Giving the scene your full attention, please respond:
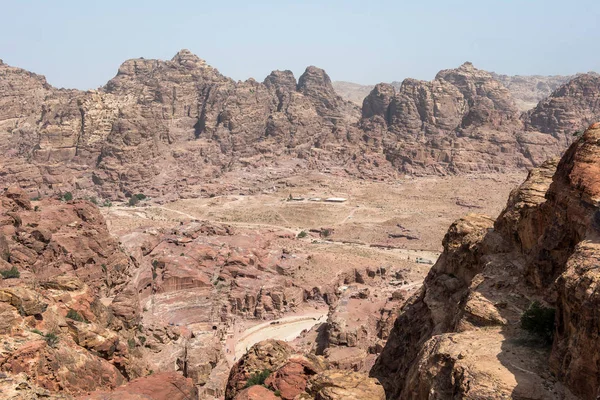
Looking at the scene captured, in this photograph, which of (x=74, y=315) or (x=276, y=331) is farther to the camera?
(x=276, y=331)

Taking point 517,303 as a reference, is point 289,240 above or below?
below

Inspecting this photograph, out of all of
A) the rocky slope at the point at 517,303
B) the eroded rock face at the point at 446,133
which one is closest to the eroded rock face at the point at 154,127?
the eroded rock face at the point at 446,133

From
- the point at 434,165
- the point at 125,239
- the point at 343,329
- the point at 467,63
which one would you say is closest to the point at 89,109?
the point at 125,239

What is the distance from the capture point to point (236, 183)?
121312mm

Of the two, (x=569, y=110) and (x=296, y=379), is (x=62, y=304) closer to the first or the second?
(x=296, y=379)

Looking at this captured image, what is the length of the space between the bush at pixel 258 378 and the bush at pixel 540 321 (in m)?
13.1

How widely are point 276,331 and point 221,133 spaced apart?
96.4 metres

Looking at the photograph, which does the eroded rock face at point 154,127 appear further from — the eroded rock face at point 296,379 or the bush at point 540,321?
the bush at point 540,321

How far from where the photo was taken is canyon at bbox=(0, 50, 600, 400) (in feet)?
57.1

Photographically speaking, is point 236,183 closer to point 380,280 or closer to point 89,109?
point 89,109

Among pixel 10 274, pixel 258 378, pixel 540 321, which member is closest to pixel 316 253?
pixel 10 274

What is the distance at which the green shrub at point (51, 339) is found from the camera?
2039cm

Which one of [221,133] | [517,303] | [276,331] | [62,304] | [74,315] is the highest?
[221,133]

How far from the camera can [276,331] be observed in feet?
166
